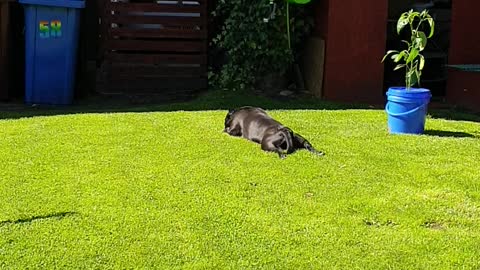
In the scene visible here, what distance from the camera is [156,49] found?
884 centimetres

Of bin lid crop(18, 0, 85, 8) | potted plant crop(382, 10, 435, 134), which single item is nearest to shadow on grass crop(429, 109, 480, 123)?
potted plant crop(382, 10, 435, 134)

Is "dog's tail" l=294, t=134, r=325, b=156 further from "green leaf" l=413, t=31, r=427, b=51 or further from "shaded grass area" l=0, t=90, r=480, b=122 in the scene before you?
"shaded grass area" l=0, t=90, r=480, b=122

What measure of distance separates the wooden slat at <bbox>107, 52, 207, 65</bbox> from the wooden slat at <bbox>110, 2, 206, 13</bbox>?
1.74 ft

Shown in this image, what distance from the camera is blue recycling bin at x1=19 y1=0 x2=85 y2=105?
26.8 ft

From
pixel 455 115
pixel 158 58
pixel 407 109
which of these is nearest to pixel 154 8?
pixel 158 58

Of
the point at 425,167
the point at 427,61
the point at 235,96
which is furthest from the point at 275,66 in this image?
the point at 425,167

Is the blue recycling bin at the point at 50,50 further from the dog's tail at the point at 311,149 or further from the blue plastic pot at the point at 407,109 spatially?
the blue plastic pot at the point at 407,109

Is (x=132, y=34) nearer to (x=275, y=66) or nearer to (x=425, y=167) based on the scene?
(x=275, y=66)

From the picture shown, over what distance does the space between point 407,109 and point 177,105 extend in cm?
267

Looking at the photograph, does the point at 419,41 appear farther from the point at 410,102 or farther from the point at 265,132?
the point at 265,132

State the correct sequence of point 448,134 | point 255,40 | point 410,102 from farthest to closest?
point 255,40 → point 448,134 → point 410,102

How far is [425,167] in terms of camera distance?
5035 mm

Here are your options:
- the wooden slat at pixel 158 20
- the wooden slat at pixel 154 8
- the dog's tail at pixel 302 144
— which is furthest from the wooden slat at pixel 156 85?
the dog's tail at pixel 302 144

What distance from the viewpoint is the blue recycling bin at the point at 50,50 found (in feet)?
26.8
